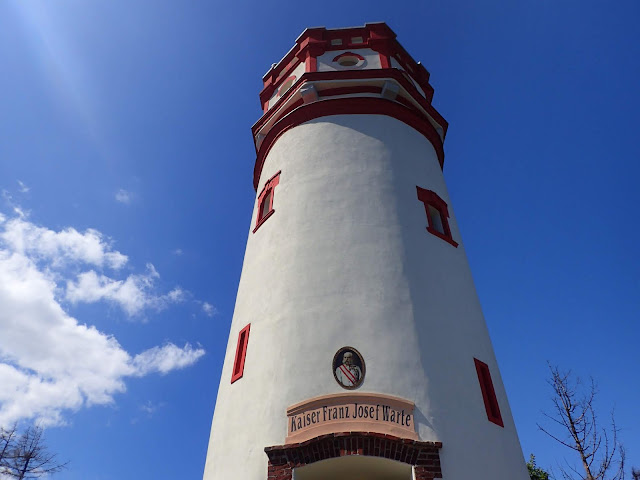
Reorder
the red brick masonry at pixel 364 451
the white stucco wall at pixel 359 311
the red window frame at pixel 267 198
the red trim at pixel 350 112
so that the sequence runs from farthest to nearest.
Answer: the red trim at pixel 350 112
the red window frame at pixel 267 198
the white stucco wall at pixel 359 311
the red brick masonry at pixel 364 451

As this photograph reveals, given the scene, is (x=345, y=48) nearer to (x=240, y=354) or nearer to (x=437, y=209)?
(x=437, y=209)

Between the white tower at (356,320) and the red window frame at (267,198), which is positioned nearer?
the white tower at (356,320)

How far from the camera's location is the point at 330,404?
9141mm

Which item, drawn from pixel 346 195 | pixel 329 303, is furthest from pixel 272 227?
pixel 329 303

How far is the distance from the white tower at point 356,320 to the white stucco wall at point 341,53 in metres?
1.16

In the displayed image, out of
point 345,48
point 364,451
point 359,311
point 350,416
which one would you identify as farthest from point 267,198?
point 364,451

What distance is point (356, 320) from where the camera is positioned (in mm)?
10344

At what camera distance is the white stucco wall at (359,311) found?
945cm

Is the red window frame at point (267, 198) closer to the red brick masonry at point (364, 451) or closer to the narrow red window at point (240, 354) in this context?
the narrow red window at point (240, 354)

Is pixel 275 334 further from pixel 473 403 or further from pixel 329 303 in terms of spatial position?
pixel 473 403

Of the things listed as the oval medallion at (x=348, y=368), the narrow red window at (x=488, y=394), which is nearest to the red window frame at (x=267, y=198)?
the oval medallion at (x=348, y=368)

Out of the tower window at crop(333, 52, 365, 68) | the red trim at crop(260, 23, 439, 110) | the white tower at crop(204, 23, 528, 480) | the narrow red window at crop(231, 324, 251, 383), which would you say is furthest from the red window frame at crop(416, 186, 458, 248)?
the tower window at crop(333, 52, 365, 68)

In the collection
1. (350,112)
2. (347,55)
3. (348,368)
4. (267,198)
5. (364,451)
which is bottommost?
(364,451)

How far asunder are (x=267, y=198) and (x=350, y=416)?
25.7 ft
